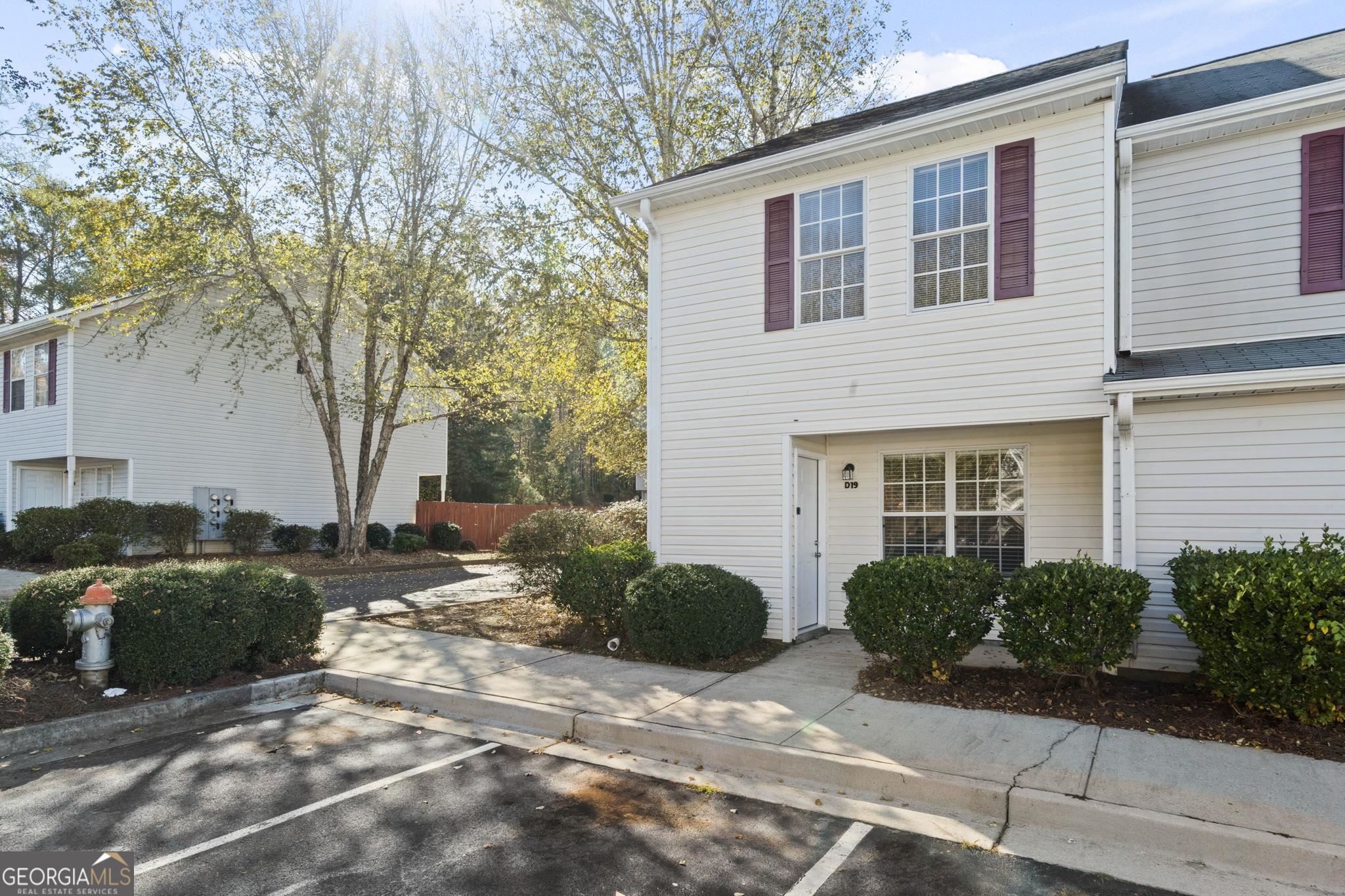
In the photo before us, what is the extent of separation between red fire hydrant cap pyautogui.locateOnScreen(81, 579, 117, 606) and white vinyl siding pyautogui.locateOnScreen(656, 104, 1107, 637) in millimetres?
5613

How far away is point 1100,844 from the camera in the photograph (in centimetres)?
407

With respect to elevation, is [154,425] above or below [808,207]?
below

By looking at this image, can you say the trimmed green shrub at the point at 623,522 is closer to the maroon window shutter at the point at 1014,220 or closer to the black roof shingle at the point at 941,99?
the black roof shingle at the point at 941,99

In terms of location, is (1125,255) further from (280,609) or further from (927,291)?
(280,609)

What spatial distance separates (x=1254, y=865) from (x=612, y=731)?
12.6ft

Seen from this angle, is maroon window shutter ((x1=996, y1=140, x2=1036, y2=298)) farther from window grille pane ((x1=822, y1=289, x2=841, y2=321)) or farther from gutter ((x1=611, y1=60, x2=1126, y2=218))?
window grille pane ((x1=822, y1=289, x2=841, y2=321))

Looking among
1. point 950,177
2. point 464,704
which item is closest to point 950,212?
point 950,177

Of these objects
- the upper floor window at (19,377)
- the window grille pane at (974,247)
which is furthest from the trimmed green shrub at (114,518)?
the window grille pane at (974,247)

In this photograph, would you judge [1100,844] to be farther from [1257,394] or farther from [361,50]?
[361,50]

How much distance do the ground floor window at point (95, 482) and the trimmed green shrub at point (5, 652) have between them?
52.3 feet

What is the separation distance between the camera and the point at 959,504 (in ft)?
29.0

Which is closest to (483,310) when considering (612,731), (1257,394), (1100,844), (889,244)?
(889,244)

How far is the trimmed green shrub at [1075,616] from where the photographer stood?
5.89 m

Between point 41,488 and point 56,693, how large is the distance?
19259mm
